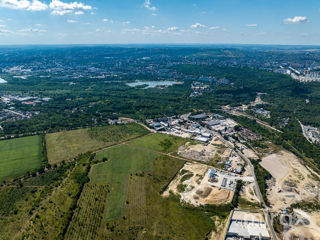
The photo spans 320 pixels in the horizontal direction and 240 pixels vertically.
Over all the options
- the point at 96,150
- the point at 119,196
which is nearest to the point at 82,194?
the point at 119,196

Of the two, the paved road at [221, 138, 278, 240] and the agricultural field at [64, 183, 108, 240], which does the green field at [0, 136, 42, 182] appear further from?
the paved road at [221, 138, 278, 240]

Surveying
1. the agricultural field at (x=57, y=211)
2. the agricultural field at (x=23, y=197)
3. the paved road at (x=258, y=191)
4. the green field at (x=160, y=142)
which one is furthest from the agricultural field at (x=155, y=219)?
the green field at (x=160, y=142)

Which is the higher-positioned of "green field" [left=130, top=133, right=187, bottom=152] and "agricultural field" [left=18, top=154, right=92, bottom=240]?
"green field" [left=130, top=133, right=187, bottom=152]

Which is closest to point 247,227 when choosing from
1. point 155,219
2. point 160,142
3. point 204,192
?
point 204,192

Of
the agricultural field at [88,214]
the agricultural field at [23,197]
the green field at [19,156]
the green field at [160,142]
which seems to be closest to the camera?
the agricultural field at [88,214]

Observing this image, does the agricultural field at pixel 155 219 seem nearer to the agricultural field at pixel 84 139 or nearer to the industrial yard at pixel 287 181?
the industrial yard at pixel 287 181

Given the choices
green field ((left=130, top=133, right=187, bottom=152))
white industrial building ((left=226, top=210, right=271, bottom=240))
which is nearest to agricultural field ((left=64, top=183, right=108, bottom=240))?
green field ((left=130, top=133, right=187, bottom=152))
